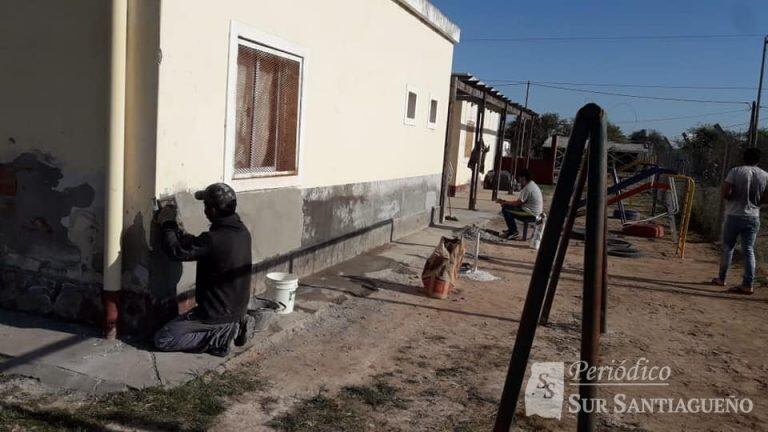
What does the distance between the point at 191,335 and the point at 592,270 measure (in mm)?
2969

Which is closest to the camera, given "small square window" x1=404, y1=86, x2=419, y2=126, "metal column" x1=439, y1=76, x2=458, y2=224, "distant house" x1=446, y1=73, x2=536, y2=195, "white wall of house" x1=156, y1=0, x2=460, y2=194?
"white wall of house" x1=156, y1=0, x2=460, y2=194

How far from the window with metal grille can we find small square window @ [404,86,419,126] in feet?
12.7

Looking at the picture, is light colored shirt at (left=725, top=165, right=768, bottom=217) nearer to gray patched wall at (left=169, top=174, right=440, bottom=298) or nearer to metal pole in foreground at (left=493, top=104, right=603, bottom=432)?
gray patched wall at (left=169, top=174, right=440, bottom=298)

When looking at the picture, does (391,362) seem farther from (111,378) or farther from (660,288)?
(660,288)

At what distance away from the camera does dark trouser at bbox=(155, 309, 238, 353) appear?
4238 mm

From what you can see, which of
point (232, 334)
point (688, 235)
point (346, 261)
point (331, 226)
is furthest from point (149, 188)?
point (688, 235)

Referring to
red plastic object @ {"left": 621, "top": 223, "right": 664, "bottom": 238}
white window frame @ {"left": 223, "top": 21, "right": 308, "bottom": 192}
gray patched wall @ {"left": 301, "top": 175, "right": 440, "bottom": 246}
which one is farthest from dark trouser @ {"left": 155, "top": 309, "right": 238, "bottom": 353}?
red plastic object @ {"left": 621, "top": 223, "right": 664, "bottom": 238}

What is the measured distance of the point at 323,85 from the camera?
6.66 meters

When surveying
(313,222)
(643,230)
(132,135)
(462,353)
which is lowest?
(462,353)

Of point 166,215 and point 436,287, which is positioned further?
point 436,287

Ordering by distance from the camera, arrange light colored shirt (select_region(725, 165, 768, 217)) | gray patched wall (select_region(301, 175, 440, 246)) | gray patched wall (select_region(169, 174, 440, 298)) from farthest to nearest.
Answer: light colored shirt (select_region(725, 165, 768, 217)) < gray patched wall (select_region(301, 175, 440, 246)) < gray patched wall (select_region(169, 174, 440, 298))

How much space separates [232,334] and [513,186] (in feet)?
59.3

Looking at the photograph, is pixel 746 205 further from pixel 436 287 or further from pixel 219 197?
pixel 219 197

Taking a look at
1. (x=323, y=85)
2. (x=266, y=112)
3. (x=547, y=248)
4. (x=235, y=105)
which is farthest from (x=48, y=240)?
(x=547, y=248)
